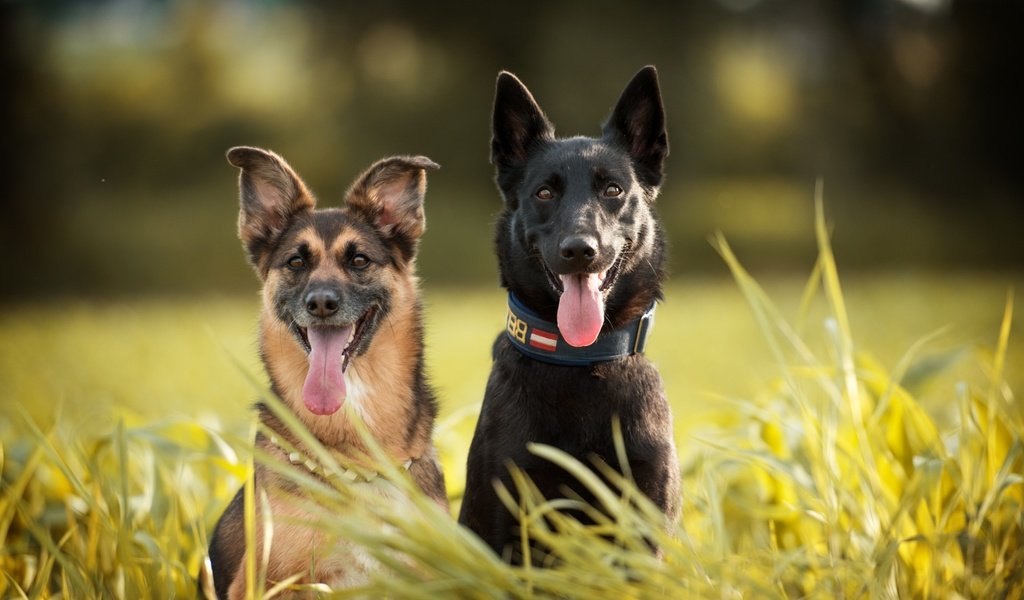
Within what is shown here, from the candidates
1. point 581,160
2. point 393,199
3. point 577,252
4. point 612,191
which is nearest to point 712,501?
point 577,252

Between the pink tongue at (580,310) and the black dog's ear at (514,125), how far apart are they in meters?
0.72

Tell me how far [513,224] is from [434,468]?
0.99 m

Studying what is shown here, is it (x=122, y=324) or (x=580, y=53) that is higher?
(x=580, y=53)

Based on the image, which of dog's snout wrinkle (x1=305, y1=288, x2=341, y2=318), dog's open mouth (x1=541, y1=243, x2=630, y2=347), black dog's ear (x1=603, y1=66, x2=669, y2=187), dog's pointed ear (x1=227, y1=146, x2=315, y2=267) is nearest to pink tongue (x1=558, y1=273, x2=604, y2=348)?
dog's open mouth (x1=541, y1=243, x2=630, y2=347)

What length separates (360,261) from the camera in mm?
3682

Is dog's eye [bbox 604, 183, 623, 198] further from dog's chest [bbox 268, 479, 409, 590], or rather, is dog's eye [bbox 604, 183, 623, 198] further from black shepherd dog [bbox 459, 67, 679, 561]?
dog's chest [bbox 268, 479, 409, 590]

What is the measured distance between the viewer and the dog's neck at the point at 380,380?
3662 mm

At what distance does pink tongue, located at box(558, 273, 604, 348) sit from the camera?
10.7ft

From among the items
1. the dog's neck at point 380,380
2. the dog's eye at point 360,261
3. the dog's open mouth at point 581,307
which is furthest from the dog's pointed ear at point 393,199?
the dog's open mouth at point 581,307

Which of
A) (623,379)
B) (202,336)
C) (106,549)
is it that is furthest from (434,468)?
(202,336)

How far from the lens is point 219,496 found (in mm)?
4691

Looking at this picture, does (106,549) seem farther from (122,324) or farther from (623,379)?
(122,324)

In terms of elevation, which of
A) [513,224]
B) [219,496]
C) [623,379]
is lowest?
[219,496]

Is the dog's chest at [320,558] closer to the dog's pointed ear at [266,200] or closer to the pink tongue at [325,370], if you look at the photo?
the pink tongue at [325,370]
